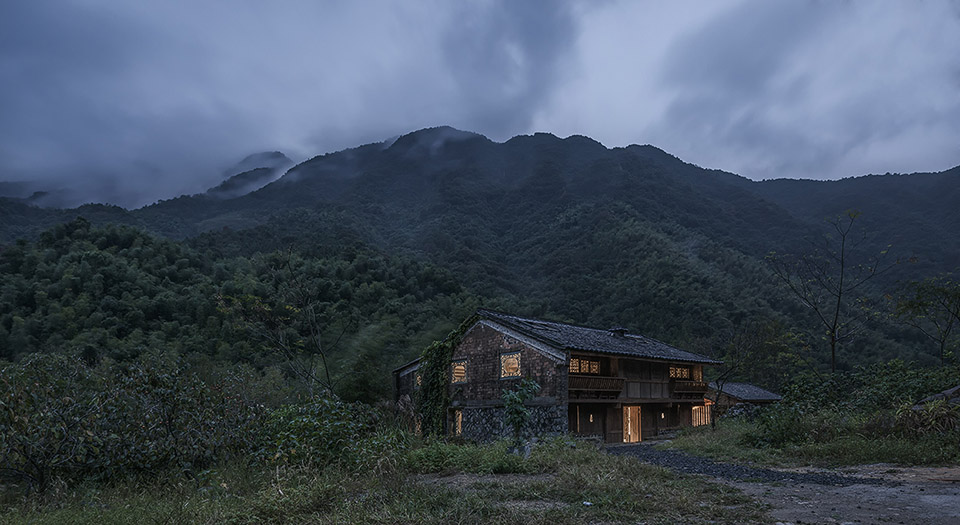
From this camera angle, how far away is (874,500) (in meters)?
8.60

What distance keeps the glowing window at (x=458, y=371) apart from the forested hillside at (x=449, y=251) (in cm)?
516

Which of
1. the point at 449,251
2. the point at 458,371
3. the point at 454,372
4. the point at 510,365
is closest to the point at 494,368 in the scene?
the point at 510,365

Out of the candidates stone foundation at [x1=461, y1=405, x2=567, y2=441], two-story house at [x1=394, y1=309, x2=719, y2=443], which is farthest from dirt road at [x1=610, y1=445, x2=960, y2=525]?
two-story house at [x1=394, y1=309, x2=719, y2=443]

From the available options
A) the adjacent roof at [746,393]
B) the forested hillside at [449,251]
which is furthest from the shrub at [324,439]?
the adjacent roof at [746,393]

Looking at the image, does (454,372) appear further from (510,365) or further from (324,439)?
(324,439)

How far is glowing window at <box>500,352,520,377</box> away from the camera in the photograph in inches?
1113

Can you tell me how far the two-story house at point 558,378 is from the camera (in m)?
27.0

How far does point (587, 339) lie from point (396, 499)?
23.9 m

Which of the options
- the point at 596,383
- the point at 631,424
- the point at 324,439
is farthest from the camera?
the point at 631,424

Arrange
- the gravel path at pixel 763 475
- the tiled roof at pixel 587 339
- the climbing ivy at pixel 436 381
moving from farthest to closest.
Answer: the climbing ivy at pixel 436 381 → the tiled roof at pixel 587 339 → the gravel path at pixel 763 475

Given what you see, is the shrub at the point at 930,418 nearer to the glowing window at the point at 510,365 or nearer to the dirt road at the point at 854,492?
the dirt road at the point at 854,492

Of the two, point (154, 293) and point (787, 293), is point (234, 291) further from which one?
point (787, 293)

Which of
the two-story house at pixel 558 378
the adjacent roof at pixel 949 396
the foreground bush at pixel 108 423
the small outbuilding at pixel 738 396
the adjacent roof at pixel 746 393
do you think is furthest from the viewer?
the adjacent roof at pixel 746 393

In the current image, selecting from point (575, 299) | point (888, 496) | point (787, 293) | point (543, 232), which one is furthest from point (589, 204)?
point (888, 496)
